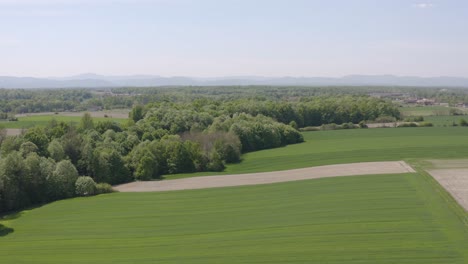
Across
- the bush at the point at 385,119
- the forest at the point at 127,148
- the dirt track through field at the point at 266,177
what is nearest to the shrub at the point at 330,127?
the forest at the point at 127,148

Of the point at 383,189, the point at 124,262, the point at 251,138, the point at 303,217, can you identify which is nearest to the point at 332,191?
the point at 383,189

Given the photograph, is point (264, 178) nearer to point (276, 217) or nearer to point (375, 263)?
point (276, 217)

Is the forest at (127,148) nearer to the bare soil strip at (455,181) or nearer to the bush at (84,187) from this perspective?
the bush at (84,187)

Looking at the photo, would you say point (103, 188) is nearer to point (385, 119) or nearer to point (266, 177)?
point (266, 177)

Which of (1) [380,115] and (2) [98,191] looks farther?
(1) [380,115]

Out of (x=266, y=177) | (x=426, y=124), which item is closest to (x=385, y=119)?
(x=426, y=124)
